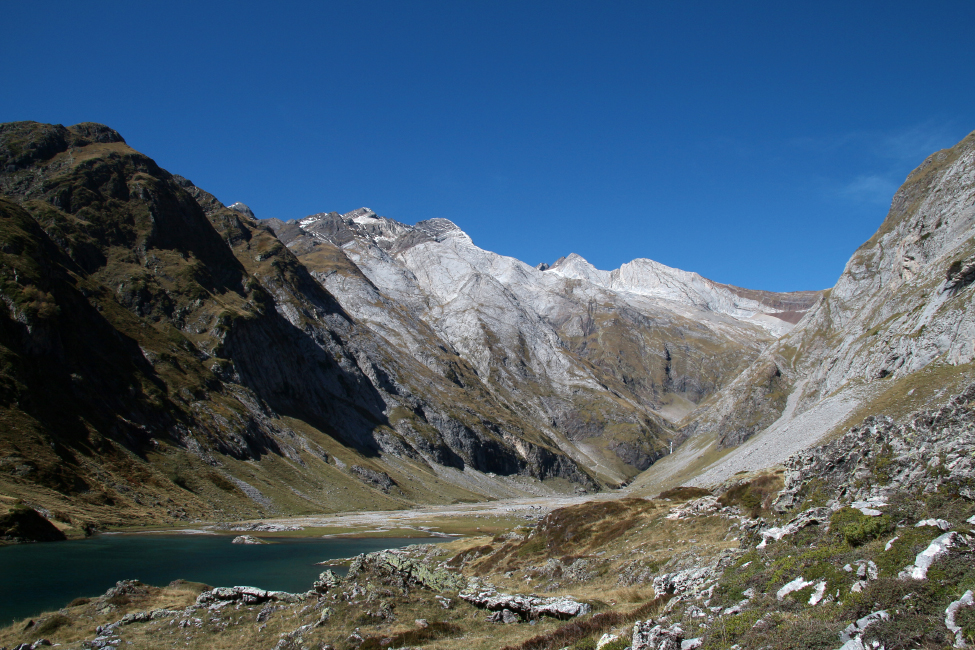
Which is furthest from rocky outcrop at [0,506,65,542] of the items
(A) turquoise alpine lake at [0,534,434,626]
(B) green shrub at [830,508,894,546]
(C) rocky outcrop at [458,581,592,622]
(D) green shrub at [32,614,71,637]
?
(B) green shrub at [830,508,894,546]

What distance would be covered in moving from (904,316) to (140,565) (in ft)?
505

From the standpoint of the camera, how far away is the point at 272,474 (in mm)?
150375

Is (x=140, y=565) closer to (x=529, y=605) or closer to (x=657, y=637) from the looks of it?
(x=529, y=605)

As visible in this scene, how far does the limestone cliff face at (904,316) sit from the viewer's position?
9446 cm

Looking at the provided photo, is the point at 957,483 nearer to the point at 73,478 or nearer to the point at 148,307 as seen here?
the point at 73,478

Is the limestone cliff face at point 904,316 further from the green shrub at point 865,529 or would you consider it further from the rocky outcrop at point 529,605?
the green shrub at point 865,529

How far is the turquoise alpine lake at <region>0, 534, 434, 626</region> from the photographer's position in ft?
140

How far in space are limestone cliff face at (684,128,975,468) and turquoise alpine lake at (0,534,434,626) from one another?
9431 centimetres

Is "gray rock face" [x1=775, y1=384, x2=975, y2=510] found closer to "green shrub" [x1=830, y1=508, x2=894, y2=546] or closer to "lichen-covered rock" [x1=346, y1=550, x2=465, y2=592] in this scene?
"green shrub" [x1=830, y1=508, x2=894, y2=546]

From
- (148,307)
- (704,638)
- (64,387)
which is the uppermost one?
(148,307)

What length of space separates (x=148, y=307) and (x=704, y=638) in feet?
668

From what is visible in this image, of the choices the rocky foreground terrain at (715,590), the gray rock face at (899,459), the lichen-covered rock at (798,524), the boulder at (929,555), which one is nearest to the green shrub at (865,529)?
the rocky foreground terrain at (715,590)

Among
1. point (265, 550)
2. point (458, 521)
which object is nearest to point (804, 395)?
point (458, 521)

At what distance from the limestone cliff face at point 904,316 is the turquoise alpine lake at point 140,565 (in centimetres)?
9431
